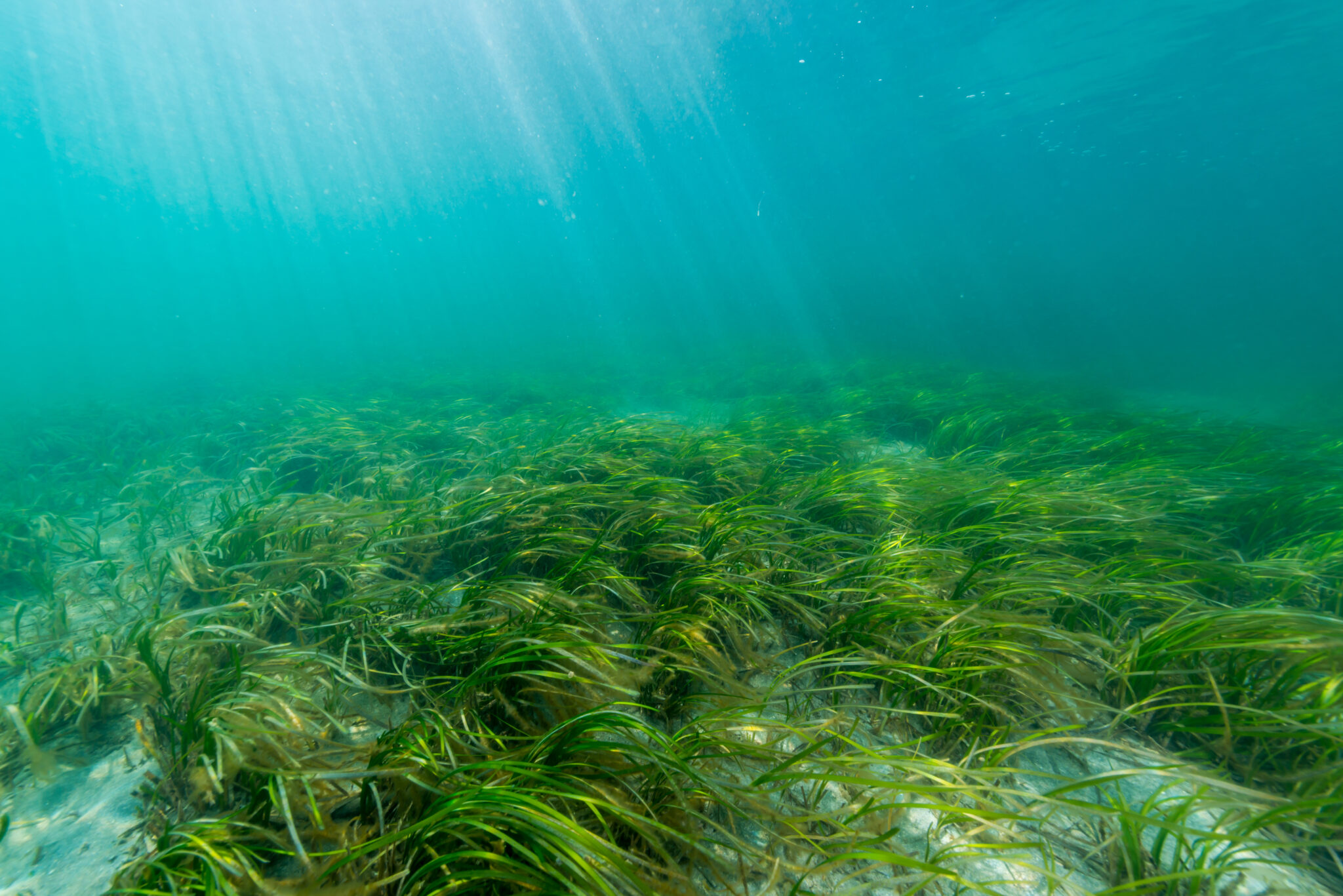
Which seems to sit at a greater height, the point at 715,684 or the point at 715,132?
the point at 715,132

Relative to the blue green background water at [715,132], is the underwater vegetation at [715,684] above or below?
below

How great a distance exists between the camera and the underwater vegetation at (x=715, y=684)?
1.18m

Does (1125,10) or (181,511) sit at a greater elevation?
(1125,10)

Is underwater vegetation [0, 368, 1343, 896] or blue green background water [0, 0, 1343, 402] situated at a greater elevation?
blue green background water [0, 0, 1343, 402]

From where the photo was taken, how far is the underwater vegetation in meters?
1.18

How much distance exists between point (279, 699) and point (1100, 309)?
259 feet

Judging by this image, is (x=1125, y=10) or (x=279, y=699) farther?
(x=1125, y=10)

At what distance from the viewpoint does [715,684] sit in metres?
1.72

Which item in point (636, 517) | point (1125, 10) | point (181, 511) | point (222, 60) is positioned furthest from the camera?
point (222, 60)

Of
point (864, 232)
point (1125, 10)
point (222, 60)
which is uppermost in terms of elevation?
point (222, 60)

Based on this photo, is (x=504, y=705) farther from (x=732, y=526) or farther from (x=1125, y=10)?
(x=1125, y=10)

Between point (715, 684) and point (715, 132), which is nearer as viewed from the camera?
point (715, 684)

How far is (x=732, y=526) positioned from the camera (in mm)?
2510

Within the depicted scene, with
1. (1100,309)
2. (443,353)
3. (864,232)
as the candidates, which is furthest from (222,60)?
(864,232)
